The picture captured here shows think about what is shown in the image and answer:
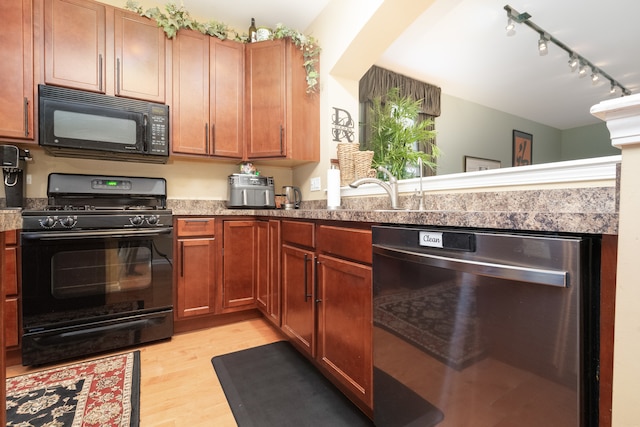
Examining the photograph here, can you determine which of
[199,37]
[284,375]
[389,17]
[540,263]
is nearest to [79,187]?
[199,37]

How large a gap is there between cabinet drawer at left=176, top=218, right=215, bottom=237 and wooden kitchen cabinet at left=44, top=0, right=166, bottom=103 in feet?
3.22

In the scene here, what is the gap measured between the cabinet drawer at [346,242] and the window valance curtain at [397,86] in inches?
89.6

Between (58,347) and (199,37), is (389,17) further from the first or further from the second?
(58,347)

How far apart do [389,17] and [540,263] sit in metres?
1.95

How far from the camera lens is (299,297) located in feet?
5.35

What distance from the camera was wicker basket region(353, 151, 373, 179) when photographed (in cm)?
216

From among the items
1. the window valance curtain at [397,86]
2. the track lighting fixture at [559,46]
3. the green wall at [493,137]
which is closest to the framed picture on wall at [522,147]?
the green wall at [493,137]

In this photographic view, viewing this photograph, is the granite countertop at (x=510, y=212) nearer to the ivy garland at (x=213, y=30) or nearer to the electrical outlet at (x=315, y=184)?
the electrical outlet at (x=315, y=184)

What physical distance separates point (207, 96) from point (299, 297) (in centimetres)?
183

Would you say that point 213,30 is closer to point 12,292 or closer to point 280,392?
point 12,292

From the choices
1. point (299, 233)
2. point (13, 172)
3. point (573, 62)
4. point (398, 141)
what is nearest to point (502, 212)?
point (299, 233)

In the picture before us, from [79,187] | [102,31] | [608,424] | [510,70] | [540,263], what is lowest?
[608,424]

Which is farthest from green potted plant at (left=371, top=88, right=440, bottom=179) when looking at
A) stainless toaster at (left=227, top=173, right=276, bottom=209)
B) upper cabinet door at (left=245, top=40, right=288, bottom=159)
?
stainless toaster at (left=227, top=173, right=276, bottom=209)

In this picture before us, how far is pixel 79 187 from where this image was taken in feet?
7.15
